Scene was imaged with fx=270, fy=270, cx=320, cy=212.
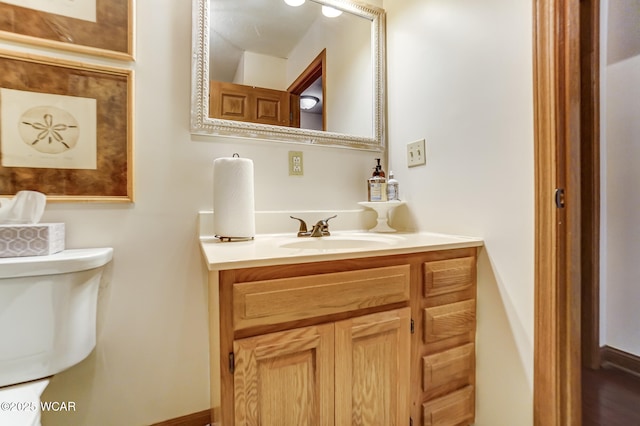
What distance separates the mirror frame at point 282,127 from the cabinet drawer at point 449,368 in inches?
38.9

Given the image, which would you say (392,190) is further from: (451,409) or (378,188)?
(451,409)

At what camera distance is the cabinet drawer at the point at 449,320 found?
904 millimetres

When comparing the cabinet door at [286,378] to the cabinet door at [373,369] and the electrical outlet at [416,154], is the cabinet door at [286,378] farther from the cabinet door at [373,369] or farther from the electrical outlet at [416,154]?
the electrical outlet at [416,154]

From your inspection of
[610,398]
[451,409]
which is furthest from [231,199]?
[610,398]

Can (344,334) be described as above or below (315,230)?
below

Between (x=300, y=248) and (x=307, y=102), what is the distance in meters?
0.75

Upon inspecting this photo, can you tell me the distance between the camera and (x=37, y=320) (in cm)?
74

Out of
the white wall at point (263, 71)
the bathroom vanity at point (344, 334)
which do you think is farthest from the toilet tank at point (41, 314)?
the white wall at point (263, 71)

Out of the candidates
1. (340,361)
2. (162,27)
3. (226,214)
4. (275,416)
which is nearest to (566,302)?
(340,361)

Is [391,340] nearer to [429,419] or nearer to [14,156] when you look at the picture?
[429,419]

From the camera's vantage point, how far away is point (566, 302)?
0.80 meters

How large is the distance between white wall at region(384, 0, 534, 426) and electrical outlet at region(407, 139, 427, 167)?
0.10ft

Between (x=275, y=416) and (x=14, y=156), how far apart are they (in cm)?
113

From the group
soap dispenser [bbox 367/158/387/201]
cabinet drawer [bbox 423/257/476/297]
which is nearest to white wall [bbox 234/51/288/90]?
soap dispenser [bbox 367/158/387/201]
